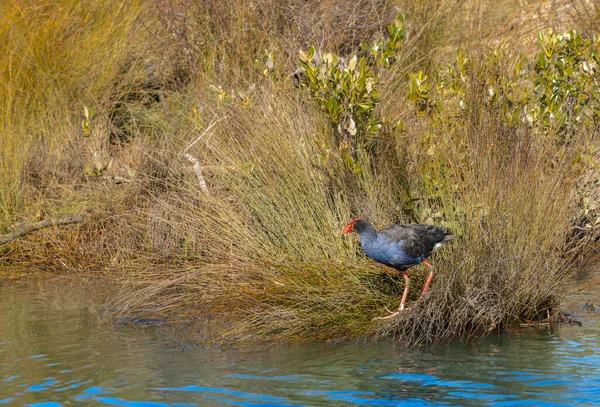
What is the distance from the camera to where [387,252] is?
20.3 feet

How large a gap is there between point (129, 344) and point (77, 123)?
466cm

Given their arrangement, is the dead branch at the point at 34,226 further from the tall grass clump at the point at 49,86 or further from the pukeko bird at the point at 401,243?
the pukeko bird at the point at 401,243

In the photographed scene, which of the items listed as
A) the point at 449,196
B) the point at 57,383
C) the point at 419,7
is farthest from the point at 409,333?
the point at 419,7

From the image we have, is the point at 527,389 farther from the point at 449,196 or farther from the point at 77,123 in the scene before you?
the point at 77,123

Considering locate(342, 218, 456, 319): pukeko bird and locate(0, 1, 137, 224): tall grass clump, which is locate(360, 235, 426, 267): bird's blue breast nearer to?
locate(342, 218, 456, 319): pukeko bird

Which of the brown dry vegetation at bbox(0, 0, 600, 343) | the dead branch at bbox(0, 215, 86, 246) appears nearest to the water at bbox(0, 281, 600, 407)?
the brown dry vegetation at bbox(0, 0, 600, 343)

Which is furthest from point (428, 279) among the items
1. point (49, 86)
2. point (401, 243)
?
point (49, 86)

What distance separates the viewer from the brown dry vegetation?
6.39 metres

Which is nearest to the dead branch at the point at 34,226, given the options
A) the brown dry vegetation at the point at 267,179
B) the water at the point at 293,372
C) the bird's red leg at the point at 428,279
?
the brown dry vegetation at the point at 267,179

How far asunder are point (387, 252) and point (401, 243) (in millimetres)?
114

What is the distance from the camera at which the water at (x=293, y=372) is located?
5156 millimetres

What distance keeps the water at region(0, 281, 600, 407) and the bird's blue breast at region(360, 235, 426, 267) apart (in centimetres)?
59

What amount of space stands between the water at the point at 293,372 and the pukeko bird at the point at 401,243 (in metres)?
0.58

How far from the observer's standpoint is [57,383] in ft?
18.4
